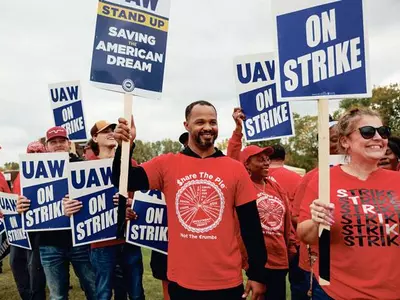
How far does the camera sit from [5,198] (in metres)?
5.04

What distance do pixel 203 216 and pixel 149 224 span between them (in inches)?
58.3

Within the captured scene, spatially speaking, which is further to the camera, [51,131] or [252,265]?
[51,131]

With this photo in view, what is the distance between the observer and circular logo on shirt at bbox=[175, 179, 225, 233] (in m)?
2.86

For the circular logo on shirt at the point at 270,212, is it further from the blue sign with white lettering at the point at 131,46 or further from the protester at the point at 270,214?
the blue sign with white lettering at the point at 131,46

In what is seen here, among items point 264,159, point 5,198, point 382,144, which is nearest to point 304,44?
point 382,144

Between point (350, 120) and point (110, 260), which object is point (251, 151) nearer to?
point (350, 120)

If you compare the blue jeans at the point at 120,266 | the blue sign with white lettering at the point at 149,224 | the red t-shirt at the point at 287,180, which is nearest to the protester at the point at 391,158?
the red t-shirt at the point at 287,180

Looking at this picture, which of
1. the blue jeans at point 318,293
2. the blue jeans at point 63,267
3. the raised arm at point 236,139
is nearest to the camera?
the blue jeans at point 318,293

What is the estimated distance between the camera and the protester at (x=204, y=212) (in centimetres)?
281

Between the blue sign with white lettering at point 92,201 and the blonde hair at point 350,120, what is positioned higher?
the blonde hair at point 350,120

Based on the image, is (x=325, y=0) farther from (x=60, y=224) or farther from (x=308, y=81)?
(x=60, y=224)

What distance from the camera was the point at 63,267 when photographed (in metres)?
4.32

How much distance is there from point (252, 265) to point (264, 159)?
5.07ft

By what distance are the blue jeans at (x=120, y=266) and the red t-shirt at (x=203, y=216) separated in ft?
4.81
